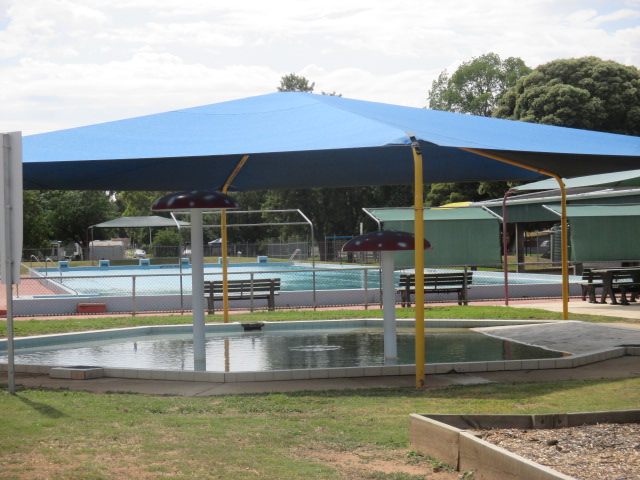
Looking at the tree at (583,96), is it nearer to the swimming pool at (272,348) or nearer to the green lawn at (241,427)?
the swimming pool at (272,348)

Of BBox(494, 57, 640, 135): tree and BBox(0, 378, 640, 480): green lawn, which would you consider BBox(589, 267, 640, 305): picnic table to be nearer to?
BBox(0, 378, 640, 480): green lawn

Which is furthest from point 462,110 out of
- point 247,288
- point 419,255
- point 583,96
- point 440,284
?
point 419,255

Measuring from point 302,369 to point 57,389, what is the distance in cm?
280

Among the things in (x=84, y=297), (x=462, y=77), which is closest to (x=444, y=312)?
(x=84, y=297)

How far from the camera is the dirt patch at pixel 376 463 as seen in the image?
555cm

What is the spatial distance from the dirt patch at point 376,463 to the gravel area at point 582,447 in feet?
1.39

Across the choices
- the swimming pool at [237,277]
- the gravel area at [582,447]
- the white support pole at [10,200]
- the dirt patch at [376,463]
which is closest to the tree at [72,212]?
the swimming pool at [237,277]

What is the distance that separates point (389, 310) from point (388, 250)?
0.86 metres

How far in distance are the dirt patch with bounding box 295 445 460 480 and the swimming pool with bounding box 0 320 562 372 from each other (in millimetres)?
4625

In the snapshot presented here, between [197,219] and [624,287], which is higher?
[197,219]

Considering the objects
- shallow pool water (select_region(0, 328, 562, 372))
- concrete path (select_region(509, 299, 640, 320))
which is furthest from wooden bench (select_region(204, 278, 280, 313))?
concrete path (select_region(509, 299, 640, 320))

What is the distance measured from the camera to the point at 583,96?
44000 mm

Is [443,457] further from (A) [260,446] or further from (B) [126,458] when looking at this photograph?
(B) [126,458]

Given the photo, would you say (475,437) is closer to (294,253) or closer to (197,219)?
(197,219)
